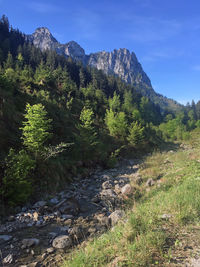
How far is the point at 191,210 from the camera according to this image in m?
3.82

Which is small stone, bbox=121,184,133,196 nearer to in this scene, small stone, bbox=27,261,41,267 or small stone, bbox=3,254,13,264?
small stone, bbox=27,261,41,267

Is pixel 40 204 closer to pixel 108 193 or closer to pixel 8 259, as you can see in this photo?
pixel 8 259

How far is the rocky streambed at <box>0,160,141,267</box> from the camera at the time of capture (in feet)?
14.0

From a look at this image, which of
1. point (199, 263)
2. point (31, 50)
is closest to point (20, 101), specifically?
point (199, 263)

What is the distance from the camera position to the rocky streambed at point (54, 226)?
4273 millimetres

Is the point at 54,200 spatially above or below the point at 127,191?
below

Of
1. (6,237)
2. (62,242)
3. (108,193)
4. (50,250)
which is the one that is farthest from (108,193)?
(6,237)

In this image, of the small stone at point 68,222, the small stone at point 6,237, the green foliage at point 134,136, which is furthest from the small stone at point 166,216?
the green foliage at point 134,136

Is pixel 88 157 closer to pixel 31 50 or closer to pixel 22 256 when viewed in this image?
pixel 22 256

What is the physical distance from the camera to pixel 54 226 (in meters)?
6.11

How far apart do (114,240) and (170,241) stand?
3.90ft

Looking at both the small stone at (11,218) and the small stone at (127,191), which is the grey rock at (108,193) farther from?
the small stone at (11,218)

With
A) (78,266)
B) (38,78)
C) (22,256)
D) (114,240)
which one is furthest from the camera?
(38,78)

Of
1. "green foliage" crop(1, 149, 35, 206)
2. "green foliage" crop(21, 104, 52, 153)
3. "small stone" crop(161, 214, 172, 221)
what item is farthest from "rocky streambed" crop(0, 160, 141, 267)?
"green foliage" crop(21, 104, 52, 153)
